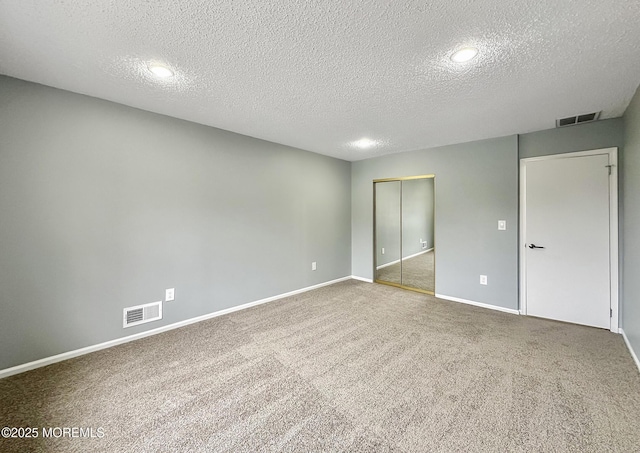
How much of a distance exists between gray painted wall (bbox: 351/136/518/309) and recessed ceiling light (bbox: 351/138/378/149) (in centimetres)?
81

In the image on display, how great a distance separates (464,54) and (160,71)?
2206 millimetres

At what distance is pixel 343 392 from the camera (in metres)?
1.79

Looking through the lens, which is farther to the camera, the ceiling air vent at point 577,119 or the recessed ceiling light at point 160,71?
the ceiling air vent at point 577,119

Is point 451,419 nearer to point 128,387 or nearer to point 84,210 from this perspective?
point 128,387

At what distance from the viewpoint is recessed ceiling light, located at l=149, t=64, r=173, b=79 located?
1.83m

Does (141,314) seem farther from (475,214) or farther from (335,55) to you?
(475,214)

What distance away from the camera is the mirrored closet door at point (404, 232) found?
15.0ft

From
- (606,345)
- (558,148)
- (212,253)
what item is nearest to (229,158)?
(212,253)

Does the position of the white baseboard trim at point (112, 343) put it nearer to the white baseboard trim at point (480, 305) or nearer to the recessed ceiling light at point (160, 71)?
the recessed ceiling light at point (160, 71)

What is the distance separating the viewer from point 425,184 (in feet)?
14.8

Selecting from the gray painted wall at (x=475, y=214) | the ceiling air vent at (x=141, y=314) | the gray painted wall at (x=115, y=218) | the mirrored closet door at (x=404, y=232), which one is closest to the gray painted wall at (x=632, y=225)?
the gray painted wall at (x=475, y=214)

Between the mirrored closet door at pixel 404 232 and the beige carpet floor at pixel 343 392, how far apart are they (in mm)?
1974

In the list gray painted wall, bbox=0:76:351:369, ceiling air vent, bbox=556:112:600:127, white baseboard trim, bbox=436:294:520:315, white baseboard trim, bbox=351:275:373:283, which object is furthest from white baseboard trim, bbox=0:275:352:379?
ceiling air vent, bbox=556:112:600:127

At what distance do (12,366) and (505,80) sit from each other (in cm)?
456
